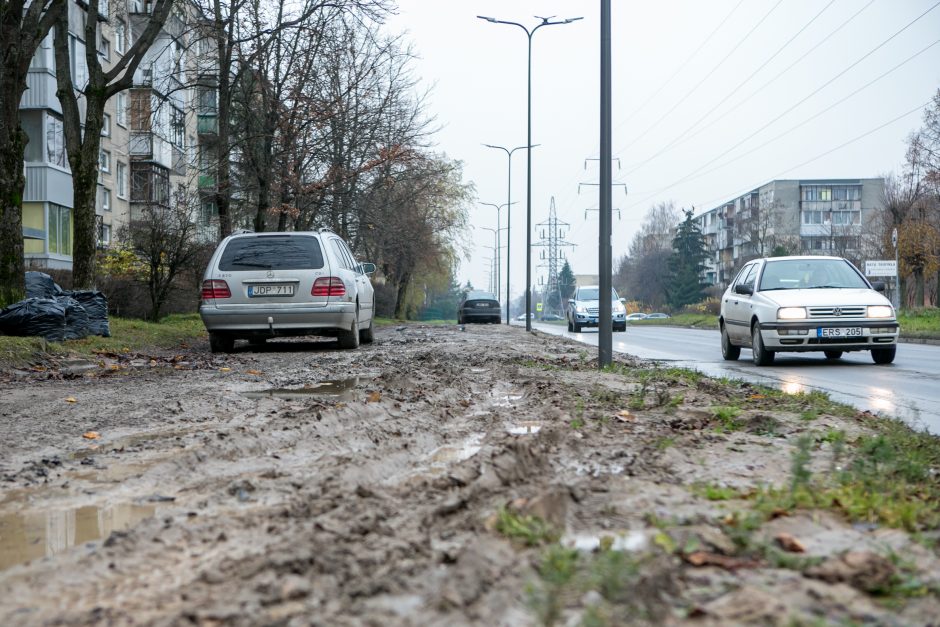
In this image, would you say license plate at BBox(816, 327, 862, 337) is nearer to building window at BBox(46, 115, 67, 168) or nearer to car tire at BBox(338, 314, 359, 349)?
car tire at BBox(338, 314, 359, 349)

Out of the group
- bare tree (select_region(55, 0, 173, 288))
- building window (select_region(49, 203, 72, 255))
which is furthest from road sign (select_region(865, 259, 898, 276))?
building window (select_region(49, 203, 72, 255))

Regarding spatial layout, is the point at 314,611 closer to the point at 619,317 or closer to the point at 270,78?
the point at 270,78

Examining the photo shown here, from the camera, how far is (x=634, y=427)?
5848 mm

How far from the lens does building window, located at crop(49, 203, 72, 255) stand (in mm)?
34000

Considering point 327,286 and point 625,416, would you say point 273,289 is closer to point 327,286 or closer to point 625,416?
point 327,286

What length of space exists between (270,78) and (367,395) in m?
20.4

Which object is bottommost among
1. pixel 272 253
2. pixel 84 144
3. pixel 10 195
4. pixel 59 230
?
pixel 272 253

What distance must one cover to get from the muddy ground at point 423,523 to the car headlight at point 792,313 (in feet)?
21.8

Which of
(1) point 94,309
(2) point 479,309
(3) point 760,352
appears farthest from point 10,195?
(2) point 479,309

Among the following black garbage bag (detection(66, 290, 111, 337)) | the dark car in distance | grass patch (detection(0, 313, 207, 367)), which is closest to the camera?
grass patch (detection(0, 313, 207, 367))

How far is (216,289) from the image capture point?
1422 cm

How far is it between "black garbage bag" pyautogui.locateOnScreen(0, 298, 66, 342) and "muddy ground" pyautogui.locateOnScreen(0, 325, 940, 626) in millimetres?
7198

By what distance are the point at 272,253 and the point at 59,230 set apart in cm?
2386

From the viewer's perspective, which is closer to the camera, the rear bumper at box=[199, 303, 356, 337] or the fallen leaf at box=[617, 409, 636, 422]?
the fallen leaf at box=[617, 409, 636, 422]
